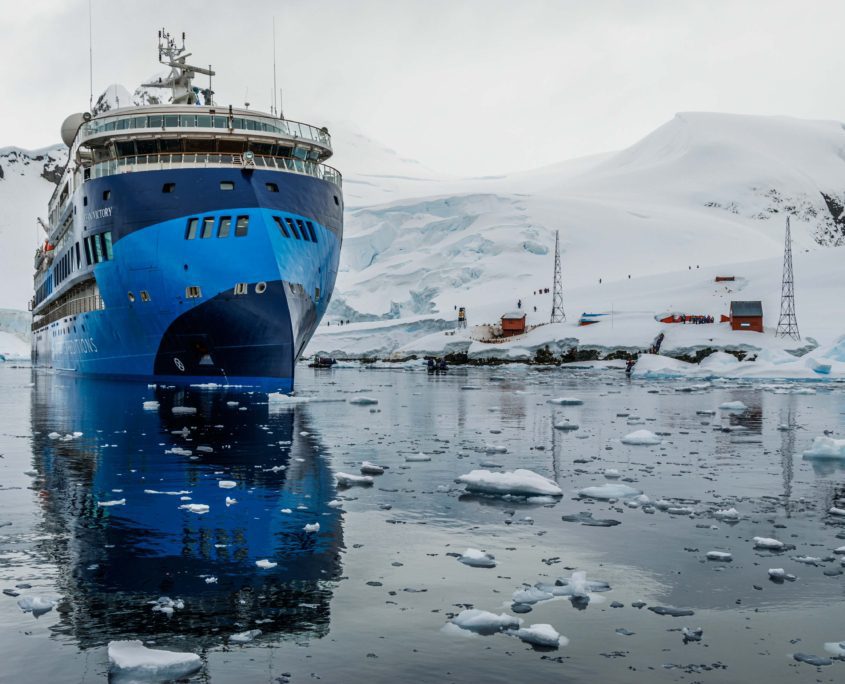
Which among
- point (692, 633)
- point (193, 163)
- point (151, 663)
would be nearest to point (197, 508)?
point (151, 663)

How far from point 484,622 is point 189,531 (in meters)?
4.38

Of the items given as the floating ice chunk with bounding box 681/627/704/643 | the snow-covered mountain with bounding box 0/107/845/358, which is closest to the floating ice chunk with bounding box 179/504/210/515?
the floating ice chunk with bounding box 681/627/704/643

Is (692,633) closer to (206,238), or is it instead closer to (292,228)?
(206,238)

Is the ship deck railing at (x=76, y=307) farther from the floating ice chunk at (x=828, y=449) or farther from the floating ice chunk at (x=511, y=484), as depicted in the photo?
the floating ice chunk at (x=828, y=449)

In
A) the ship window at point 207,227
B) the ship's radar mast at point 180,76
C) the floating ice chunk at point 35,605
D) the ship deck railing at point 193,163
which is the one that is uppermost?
the ship's radar mast at point 180,76

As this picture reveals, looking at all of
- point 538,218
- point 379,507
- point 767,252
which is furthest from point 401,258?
point 379,507

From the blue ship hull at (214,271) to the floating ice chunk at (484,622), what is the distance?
2500 cm

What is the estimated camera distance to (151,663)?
548 centimetres

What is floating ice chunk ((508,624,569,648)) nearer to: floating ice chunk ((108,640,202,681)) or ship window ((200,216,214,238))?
floating ice chunk ((108,640,202,681))

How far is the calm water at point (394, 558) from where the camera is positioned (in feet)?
19.1

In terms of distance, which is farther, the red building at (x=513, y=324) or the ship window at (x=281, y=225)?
the red building at (x=513, y=324)

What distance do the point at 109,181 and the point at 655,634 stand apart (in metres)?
31.4

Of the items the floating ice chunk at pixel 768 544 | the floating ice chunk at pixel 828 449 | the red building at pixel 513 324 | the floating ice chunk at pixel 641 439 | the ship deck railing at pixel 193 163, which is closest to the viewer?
the floating ice chunk at pixel 768 544

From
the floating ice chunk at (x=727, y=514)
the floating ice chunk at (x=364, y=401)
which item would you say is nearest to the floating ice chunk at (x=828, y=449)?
the floating ice chunk at (x=727, y=514)
